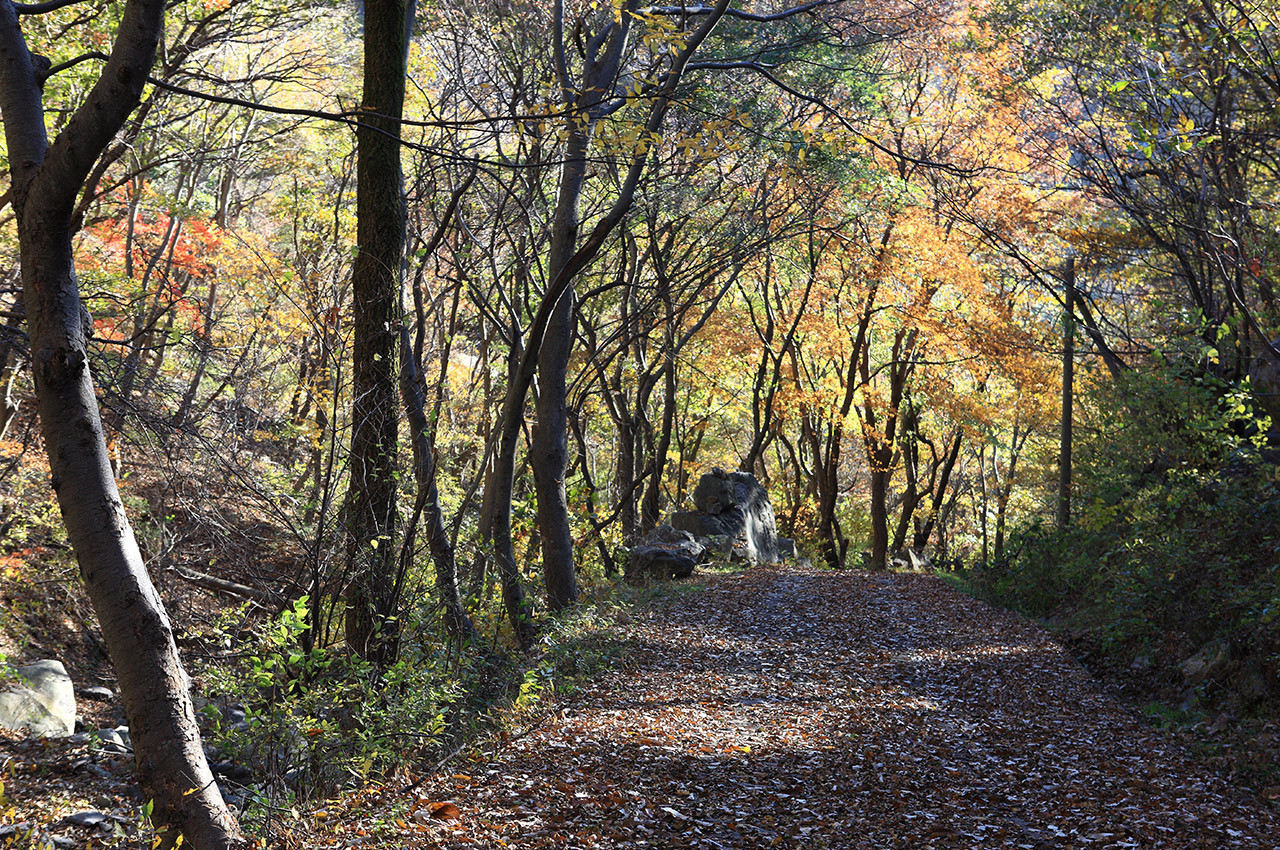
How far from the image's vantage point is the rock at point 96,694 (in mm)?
9570

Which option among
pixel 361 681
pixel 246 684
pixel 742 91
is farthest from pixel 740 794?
pixel 742 91

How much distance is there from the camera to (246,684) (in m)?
4.69

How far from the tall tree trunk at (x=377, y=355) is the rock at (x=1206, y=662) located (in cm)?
648

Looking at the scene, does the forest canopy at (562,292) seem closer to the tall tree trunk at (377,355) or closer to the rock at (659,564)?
the tall tree trunk at (377,355)

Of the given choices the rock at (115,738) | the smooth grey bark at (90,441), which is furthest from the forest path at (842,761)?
the rock at (115,738)

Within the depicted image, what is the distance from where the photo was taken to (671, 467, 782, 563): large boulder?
17078 millimetres

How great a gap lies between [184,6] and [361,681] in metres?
8.15

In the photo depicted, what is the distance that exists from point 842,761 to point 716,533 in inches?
427

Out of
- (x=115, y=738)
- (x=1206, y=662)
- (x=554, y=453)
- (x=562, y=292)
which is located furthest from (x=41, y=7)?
(x=1206, y=662)

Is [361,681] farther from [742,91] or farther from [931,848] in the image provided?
[742,91]

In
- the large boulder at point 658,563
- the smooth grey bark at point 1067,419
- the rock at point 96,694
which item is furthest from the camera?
the large boulder at point 658,563

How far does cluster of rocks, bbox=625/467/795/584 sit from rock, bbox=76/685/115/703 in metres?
7.33

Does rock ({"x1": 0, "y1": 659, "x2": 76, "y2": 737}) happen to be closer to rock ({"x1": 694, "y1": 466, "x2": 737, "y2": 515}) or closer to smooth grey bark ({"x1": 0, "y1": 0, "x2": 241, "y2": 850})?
smooth grey bark ({"x1": 0, "y1": 0, "x2": 241, "y2": 850})

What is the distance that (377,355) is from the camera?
5504 millimetres
